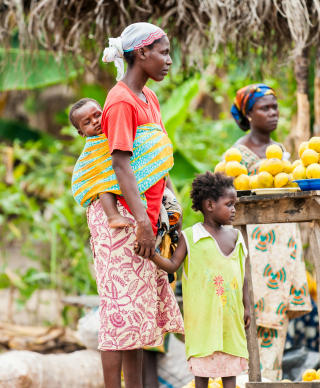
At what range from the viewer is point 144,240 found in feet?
7.15

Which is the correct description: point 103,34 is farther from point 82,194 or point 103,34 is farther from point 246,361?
point 246,361

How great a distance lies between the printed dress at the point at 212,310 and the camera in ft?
7.90

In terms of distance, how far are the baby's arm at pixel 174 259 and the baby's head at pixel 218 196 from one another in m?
0.20

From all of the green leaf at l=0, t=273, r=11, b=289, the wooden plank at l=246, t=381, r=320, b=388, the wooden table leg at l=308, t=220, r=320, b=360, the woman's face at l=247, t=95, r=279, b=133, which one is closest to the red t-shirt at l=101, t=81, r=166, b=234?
the wooden table leg at l=308, t=220, r=320, b=360

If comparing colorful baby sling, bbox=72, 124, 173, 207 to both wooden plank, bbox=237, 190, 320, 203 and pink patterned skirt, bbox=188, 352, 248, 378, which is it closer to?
wooden plank, bbox=237, 190, 320, 203

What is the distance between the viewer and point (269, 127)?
3576 mm

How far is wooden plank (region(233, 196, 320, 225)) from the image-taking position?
2617 millimetres

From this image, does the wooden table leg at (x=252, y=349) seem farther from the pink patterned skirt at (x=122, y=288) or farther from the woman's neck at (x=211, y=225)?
the pink patterned skirt at (x=122, y=288)

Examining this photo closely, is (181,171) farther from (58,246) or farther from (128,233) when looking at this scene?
Answer: (128,233)

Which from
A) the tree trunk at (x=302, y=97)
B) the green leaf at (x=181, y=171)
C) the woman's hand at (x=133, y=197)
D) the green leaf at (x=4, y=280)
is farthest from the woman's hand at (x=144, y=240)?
the green leaf at (x=4, y=280)

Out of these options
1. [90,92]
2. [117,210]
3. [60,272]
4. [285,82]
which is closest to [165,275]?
[117,210]

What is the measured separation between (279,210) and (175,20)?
2.26 meters

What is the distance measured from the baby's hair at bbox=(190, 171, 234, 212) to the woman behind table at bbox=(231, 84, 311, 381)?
3.17 feet

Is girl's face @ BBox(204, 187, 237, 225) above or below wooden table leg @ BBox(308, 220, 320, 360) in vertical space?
above
